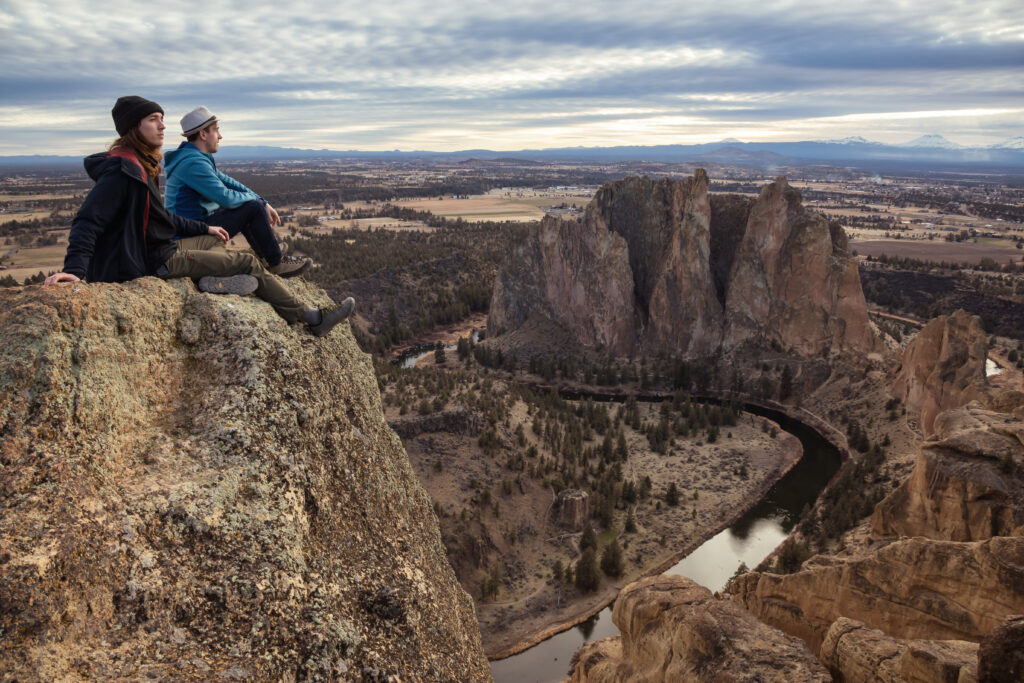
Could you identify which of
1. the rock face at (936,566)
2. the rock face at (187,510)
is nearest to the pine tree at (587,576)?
the rock face at (936,566)

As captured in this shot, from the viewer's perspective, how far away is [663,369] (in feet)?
167

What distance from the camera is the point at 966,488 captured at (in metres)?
16.8

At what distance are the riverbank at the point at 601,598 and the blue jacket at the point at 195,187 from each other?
19273 mm

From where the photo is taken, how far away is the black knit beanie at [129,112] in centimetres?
521

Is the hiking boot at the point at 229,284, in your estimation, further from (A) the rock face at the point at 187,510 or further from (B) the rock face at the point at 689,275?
(B) the rock face at the point at 689,275

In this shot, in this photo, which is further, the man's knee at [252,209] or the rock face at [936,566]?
the rock face at [936,566]

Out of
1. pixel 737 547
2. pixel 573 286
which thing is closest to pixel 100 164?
pixel 737 547

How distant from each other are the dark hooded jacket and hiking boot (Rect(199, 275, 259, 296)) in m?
0.39

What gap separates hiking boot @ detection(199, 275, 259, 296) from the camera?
231 inches

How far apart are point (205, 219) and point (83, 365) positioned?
277 cm

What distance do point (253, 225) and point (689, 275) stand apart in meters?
46.8

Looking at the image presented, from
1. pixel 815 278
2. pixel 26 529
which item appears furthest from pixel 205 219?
pixel 815 278

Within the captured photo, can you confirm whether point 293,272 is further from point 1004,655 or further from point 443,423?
point 443,423

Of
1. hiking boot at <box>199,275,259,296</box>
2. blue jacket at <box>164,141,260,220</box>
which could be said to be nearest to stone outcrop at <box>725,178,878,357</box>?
blue jacket at <box>164,141,260,220</box>
